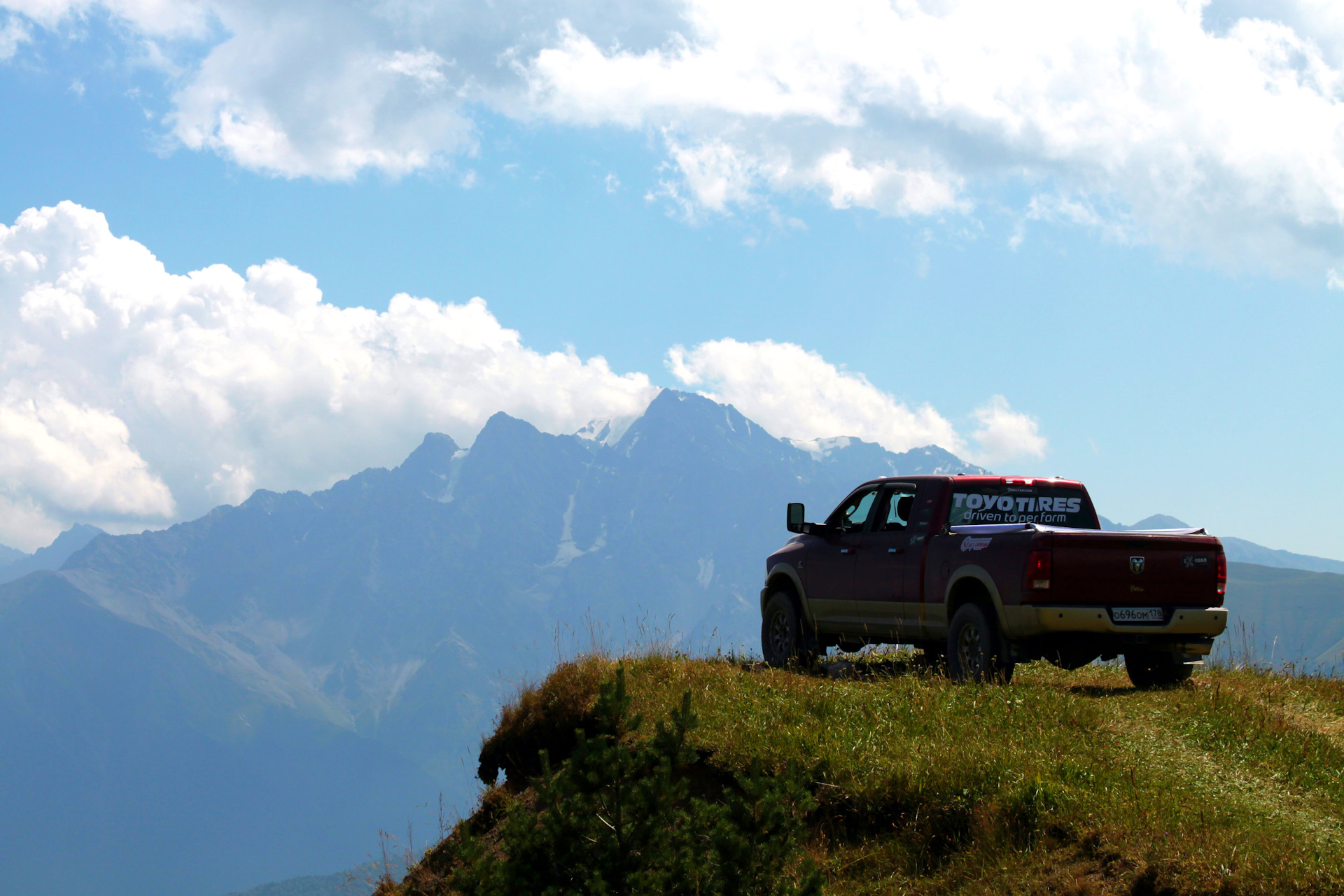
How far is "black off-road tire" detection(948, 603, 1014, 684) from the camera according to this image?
33.2 feet

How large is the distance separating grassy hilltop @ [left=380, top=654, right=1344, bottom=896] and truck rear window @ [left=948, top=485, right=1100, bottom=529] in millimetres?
1834

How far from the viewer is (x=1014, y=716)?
859 cm

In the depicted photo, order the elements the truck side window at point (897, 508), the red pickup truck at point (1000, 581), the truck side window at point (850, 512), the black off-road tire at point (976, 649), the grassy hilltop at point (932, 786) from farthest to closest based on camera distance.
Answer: the truck side window at point (850, 512)
the truck side window at point (897, 508)
the black off-road tire at point (976, 649)
the red pickup truck at point (1000, 581)
the grassy hilltop at point (932, 786)

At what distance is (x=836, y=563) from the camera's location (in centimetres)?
1239

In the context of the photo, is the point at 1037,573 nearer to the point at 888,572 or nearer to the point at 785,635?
the point at 888,572

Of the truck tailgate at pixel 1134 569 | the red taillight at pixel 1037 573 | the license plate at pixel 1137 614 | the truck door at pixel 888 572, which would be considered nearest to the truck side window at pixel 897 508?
the truck door at pixel 888 572

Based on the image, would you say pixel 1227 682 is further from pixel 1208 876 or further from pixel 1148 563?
pixel 1208 876

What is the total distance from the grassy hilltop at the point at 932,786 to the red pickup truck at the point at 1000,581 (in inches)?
20.5

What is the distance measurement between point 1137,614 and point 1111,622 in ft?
1.05

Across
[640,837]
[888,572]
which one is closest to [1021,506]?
[888,572]

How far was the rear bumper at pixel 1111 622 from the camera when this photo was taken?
9.76m

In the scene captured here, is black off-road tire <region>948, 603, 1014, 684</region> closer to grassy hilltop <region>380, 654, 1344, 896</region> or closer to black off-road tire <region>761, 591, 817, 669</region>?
grassy hilltop <region>380, 654, 1344, 896</region>

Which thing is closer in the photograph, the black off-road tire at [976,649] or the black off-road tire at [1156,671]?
the black off-road tire at [976,649]

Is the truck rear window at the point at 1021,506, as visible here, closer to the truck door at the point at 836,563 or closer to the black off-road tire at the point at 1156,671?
the truck door at the point at 836,563
